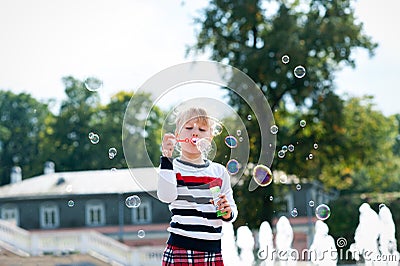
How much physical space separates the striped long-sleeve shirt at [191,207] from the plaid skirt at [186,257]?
2 centimetres

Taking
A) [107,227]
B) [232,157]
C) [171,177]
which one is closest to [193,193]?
[171,177]

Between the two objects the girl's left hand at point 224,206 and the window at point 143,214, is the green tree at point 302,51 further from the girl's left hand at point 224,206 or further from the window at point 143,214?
the girl's left hand at point 224,206

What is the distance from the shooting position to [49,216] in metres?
22.8

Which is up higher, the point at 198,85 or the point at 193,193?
the point at 198,85

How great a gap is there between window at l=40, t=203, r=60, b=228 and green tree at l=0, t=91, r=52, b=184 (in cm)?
332

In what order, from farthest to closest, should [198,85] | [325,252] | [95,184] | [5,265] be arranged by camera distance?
[95,184] → [5,265] → [325,252] → [198,85]

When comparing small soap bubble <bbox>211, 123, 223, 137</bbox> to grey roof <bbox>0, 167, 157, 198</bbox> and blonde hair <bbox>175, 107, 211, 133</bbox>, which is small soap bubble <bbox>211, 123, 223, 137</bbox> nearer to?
blonde hair <bbox>175, 107, 211, 133</bbox>

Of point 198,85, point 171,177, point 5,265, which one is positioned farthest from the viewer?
point 5,265

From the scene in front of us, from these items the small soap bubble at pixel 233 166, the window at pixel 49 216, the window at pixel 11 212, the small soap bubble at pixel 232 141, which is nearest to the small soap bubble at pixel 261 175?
the small soap bubble at pixel 233 166

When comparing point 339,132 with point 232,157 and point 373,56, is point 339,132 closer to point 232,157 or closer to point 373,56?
point 373,56

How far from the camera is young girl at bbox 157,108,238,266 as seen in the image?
115 inches

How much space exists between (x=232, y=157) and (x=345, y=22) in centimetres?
1392

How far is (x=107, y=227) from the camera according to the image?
22.5 m

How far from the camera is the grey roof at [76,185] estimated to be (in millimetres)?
20703
